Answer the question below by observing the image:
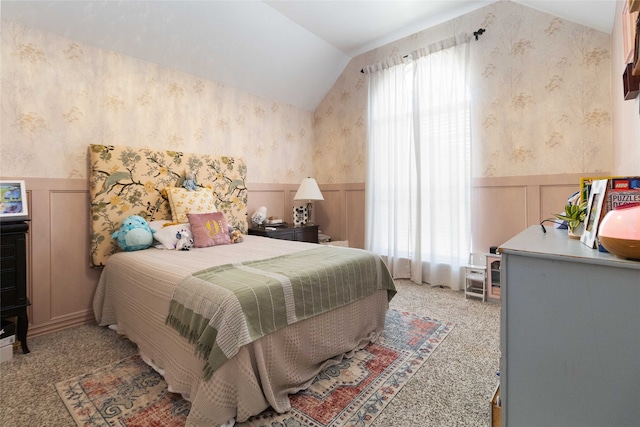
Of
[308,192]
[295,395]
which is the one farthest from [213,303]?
[308,192]

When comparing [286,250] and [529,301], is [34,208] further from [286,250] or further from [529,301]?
[529,301]

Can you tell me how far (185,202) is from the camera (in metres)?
2.83

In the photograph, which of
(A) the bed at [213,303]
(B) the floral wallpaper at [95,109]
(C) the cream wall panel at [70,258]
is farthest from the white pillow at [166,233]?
(B) the floral wallpaper at [95,109]

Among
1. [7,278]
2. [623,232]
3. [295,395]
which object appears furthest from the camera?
[7,278]

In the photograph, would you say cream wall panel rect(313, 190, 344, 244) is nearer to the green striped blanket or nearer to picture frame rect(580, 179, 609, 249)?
the green striped blanket

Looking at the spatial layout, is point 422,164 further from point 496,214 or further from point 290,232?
point 290,232

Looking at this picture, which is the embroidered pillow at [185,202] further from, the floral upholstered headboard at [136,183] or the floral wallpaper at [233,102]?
the floral wallpaper at [233,102]

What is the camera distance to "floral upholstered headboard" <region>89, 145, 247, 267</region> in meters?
2.46

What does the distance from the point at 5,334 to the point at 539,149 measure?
4.50m

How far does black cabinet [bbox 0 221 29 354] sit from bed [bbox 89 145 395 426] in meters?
0.49

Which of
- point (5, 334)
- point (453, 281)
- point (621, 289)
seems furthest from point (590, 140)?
point (5, 334)

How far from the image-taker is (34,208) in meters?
2.25

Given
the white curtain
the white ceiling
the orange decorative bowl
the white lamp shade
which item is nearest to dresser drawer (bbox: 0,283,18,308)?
the white ceiling

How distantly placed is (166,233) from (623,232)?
2.72 metres
